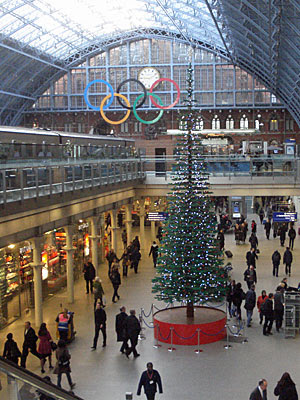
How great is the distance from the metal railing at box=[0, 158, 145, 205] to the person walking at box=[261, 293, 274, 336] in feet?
22.1

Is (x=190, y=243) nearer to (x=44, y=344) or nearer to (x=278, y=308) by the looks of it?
(x=278, y=308)

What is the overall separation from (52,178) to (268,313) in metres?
7.19

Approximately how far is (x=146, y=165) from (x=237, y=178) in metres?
4.87

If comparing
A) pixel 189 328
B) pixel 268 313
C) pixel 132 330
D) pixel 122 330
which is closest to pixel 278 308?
pixel 268 313

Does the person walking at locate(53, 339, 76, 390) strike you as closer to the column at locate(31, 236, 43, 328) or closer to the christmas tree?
the christmas tree

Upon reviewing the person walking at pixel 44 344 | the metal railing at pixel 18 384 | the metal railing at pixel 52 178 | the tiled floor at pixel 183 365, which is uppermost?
the metal railing at pixel 52 178

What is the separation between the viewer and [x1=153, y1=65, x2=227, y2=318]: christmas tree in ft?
54.7

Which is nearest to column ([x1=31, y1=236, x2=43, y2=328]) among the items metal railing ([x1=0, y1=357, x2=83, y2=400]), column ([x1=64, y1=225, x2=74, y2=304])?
column ([x1=64, y1=225, x2=74, y2=304])

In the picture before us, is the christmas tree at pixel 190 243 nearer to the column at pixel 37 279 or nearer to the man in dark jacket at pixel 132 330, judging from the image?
the man in dark jacket at pixel 132 330

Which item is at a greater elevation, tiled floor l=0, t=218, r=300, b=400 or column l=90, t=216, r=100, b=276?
column l=90, t=216, r=100, b=276

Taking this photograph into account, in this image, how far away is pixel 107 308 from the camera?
66.2ft

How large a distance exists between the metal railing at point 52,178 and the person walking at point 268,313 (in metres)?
6.74

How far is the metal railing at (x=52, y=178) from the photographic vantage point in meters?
14.7

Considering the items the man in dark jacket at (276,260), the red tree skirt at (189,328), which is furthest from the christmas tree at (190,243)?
the man in dark jacket at (276,260)
